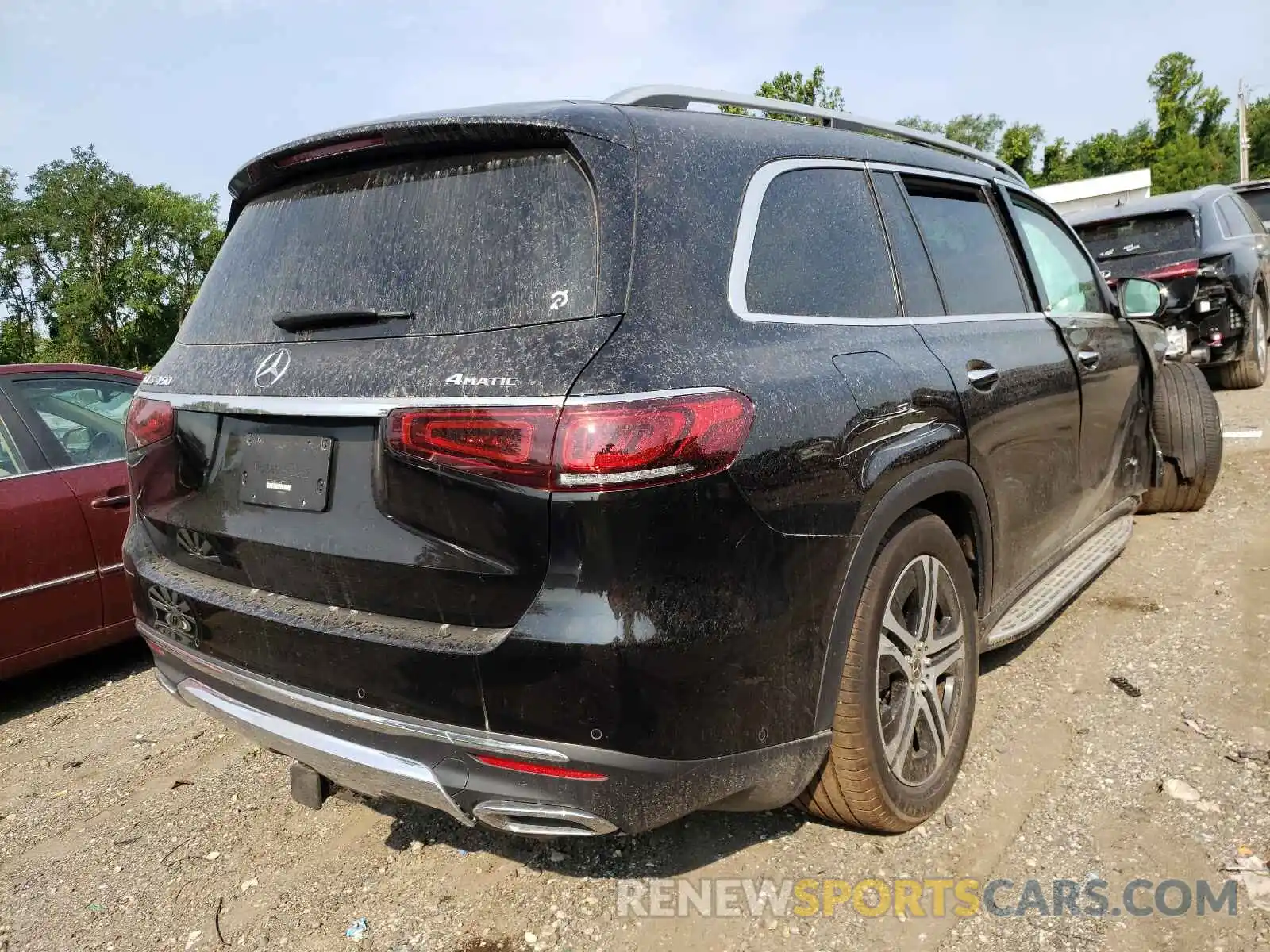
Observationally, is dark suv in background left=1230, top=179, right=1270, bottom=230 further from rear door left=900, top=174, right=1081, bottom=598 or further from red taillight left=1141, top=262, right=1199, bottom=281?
rear door left=900, top=174, right=1081, bottom=598

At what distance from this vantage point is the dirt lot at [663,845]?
221 cm

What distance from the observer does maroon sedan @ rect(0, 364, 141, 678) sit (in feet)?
12.3

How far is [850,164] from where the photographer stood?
2.56 m

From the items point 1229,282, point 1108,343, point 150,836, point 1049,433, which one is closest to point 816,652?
point 1049,433

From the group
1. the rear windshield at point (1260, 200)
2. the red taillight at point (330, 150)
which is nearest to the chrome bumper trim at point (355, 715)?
the red taillight at point (330, 150)

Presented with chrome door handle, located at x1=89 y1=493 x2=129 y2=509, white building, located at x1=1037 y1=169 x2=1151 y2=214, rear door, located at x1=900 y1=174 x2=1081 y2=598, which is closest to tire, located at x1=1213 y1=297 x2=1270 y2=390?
rear door, located at x1=900 y1=174 x2=1081 y2=598

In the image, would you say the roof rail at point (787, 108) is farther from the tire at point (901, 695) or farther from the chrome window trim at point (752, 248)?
the tire at point (901, 695)

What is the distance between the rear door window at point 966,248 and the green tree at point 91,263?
202 feet

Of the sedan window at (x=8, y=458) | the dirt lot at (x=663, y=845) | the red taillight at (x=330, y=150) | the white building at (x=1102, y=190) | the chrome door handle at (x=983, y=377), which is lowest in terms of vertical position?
the dirt lot at (x=663, y=845)

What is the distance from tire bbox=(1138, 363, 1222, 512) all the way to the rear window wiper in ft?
14.2

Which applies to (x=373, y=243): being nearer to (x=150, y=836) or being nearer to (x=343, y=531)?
(x=343, y=531)

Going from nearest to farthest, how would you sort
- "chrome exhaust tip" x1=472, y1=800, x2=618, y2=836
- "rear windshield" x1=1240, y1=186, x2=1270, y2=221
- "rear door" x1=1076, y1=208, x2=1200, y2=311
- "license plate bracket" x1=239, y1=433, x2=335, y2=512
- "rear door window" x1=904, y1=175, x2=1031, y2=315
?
1. "chrome exhaust tip" x1=472, y1=800, x2=618, y2=836
2. "license plate bracket" x1=239, y1=433, x2=335, y2=512
3. "rear door window" x1=904, y1=175, x2=1031, y2=315
4. "rear door" x1=1076, y1=208, x2=1200, y2=311
5. "rear windshield" x1=1240, y1=186, x2=1270, y2=221

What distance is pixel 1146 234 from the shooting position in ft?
26.1

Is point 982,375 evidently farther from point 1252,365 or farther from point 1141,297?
point 1252,365
